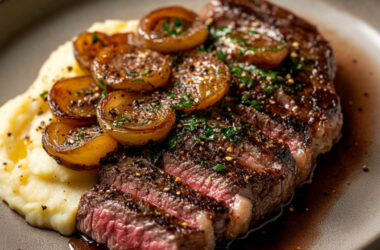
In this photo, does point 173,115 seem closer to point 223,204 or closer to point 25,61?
point 223,204

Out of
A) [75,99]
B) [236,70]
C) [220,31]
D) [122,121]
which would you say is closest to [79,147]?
[122,121]

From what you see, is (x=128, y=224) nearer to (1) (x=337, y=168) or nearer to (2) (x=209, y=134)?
(2) (x=209, y=134)

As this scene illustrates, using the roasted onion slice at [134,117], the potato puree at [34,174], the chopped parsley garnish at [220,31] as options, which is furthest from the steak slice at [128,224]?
the chopped parsley garnish at [220,31]

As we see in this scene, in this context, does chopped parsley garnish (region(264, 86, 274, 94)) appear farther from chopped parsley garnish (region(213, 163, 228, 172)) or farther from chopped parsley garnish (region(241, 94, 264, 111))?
chopped parsley garnish (region(213, 163, 228, 172))

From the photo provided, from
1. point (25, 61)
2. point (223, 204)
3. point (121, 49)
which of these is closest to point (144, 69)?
point (121, 49)

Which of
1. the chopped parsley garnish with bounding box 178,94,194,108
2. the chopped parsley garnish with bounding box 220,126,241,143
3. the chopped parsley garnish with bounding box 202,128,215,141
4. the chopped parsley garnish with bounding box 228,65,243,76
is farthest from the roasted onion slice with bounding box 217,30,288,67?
the chopped parsley garnish with bounding box 202,128,215,141

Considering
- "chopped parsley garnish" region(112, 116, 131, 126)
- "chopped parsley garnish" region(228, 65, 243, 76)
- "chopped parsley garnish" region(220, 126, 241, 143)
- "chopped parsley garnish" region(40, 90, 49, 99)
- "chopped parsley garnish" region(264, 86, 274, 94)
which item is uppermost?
"chopped parsley garnish" region(264, 86, 274, 94)

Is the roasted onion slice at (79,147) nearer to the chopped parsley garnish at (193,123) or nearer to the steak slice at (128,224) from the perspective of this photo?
the steak slice at (128,224)
